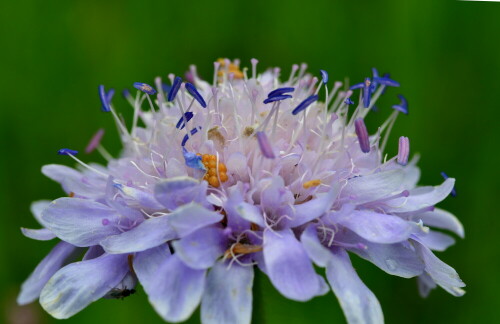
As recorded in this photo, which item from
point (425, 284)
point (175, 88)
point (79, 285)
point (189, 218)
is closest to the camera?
point (189, 218)

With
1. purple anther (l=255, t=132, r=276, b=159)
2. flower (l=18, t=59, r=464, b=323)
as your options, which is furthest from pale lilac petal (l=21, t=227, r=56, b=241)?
purple anther (l=255, t=132, r=276, b=159)

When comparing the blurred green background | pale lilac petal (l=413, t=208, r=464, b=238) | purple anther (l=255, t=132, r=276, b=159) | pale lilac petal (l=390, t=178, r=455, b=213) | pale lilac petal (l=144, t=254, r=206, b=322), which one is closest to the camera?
pale lilac petal (l=144, t=254, r=206, b=322)

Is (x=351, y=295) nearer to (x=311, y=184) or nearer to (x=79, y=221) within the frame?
(x=311, y=184)

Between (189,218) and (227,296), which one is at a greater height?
(189,218)

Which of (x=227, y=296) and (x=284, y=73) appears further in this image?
(x=284, y=73)

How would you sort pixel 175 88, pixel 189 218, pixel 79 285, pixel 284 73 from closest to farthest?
pixel 189 218, pixel 79 285, pixel 175 88, pixel 284 73

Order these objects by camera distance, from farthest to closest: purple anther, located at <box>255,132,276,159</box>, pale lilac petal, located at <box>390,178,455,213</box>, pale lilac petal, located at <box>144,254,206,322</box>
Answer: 1. pale lilac petal, located at <box>390,178,455,213</box>
2. purple anther, located at <box>255,132,276,159</box>
3. pale lilac petal, located at <box>144,254,206,322</box>

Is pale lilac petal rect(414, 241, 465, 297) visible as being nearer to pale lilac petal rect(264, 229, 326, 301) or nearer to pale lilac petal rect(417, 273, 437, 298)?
pale lilac petal rect(417, 273, 437, 298)

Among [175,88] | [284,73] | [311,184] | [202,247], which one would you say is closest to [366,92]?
[311,184]

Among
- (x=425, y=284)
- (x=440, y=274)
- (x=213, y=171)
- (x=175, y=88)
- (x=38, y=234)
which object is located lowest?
(x=425, y=284)
